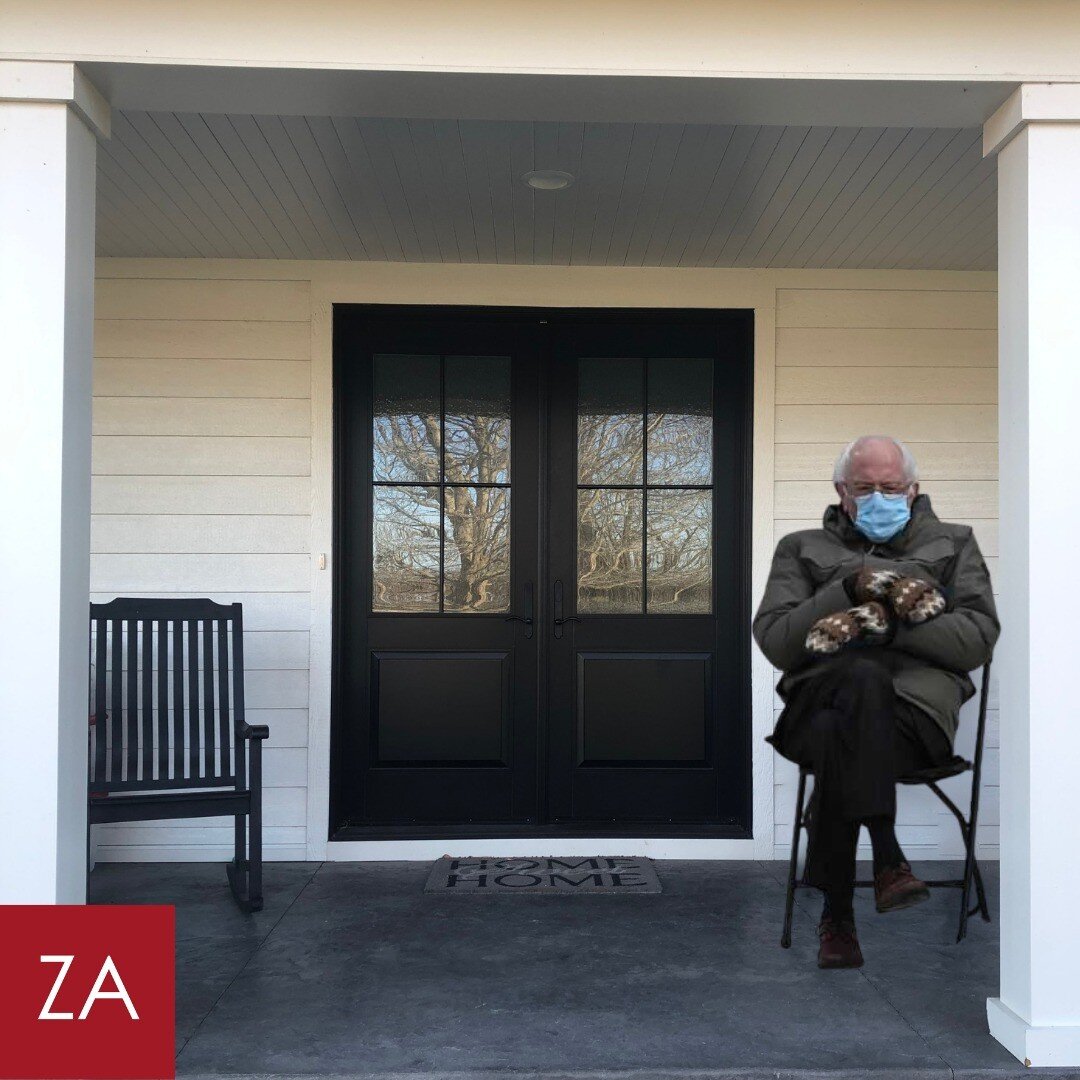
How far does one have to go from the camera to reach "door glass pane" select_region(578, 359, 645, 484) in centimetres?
467

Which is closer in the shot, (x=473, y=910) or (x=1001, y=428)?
(x=1001, y=428)

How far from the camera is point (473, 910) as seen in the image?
3.84 m

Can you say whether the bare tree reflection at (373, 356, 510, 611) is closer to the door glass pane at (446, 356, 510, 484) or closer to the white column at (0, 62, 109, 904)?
the door glass pane at (446, 356, 510, 484)

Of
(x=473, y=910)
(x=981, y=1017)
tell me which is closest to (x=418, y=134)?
(x=473, y=910)

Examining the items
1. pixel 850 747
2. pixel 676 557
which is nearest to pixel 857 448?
pixel 850 747

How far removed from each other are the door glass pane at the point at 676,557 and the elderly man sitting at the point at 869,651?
89.8 inches

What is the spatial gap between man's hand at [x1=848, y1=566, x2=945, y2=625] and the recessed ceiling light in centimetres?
200

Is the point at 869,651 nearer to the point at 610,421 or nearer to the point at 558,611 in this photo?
the point at 558,611

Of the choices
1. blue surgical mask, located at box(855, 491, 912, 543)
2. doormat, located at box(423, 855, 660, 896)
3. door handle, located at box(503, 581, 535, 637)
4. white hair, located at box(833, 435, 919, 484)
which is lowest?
doormat, located at box(423, 855, 660, 896)

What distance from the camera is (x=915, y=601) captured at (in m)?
2.05

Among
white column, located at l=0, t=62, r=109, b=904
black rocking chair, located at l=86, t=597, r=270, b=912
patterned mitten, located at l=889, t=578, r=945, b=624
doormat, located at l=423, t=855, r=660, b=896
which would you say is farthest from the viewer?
doormat, located at l=423, t=855, r=660, b=896

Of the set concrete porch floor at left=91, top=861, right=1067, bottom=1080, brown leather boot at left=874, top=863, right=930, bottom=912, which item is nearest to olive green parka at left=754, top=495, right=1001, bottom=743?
brown leather boot at left=874, top=863, right=930, bottom=912

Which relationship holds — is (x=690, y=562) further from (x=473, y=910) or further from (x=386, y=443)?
(x=473, y=910)

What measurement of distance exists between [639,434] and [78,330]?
8.37ft
